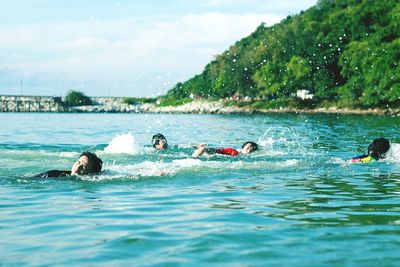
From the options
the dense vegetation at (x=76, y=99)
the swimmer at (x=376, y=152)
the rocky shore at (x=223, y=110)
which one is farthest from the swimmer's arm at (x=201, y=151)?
the dense vegetation at (x=76, y=99)

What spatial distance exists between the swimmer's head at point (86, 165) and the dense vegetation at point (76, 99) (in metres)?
149

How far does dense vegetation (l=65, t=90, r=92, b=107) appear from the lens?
551 feet

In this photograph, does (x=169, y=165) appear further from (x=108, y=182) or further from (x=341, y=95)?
(x=341, y=95)

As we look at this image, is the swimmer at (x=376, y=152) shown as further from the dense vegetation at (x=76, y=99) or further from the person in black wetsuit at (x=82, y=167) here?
the dense vegetation at (x=76, y=99)

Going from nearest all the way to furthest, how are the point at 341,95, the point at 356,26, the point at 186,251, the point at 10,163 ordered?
the point at 186,251, the point at 10,163, the point at 341,95, the point at 356,26

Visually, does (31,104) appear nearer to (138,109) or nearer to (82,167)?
(138,109)

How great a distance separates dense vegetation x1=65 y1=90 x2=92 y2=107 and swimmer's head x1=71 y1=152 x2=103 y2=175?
148855mm

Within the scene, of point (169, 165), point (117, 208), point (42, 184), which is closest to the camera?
point (117, 208)

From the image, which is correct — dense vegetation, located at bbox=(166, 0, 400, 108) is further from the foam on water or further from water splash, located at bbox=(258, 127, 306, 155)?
the foam on water

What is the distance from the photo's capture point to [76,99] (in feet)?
567

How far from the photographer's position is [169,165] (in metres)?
19.4

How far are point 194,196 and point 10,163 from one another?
9.77m

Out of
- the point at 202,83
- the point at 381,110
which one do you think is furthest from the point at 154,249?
the point at 202,83

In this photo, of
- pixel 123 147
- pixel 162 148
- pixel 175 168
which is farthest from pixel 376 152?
pixel 123 147
